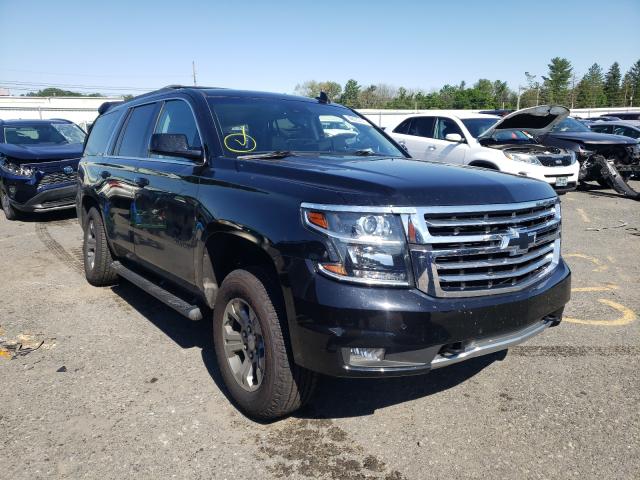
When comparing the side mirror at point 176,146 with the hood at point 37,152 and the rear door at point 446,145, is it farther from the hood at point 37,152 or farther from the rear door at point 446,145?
the rear door at point 446,145

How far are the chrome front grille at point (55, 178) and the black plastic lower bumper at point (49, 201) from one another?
0.12 m

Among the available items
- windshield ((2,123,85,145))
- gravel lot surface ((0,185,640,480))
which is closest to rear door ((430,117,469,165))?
gravel lot surface ((0,185,640,480))

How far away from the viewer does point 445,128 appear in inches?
431

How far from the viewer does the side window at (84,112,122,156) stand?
211 inches

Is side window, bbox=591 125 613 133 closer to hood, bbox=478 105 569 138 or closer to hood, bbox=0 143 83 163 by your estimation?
hood, bbox=478 105 569 138

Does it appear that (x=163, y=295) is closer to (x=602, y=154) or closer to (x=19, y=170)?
(x=19, y=170)

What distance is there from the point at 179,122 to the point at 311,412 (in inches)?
92.9

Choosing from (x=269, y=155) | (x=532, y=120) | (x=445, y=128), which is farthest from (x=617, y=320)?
(x=445, y=128)

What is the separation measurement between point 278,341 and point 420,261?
Result: 2.82 ft

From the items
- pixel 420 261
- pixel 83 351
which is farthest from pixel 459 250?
pixel 83 351

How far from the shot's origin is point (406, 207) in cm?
248

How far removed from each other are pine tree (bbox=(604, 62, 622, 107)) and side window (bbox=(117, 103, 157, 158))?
3360 inches

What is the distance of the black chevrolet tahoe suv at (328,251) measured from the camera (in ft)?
8.10

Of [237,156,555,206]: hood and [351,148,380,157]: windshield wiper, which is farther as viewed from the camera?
[351,148,380,157]: windshield wiper
